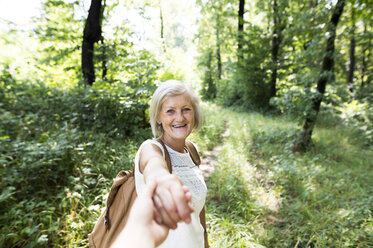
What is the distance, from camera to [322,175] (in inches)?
149

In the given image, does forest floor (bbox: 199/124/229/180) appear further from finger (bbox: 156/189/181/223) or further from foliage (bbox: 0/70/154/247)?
finger (bbox: 156/189/181/223)

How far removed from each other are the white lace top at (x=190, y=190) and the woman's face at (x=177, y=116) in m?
0.15

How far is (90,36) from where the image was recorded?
6.02 m

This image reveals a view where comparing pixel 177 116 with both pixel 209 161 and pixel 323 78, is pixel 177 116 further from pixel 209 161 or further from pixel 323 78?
pixel 323 78

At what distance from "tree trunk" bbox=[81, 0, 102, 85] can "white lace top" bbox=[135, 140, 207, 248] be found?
573 centimetres

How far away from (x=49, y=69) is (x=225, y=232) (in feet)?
26.8

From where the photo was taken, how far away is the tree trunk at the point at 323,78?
375 cm

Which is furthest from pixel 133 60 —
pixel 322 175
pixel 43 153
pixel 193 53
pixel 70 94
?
pixel 193 53

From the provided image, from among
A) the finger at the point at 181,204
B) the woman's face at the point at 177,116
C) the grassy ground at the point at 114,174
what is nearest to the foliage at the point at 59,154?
the grassy ground at the point at 114,174

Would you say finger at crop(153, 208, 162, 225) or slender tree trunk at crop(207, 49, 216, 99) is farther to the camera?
slender tree trunk at crop(207, 49, 216, 99)

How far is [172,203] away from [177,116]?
88 cm

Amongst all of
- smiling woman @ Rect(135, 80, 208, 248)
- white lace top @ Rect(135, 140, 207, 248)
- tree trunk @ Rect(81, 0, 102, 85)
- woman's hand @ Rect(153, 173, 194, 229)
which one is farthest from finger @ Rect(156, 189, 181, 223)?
tree trunk @ Rect(81, 0, 102, 85)

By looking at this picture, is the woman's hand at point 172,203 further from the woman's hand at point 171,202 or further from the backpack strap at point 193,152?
the backpack strap at point 193,152

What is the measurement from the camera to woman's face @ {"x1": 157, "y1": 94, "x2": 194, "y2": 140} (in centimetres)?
139
